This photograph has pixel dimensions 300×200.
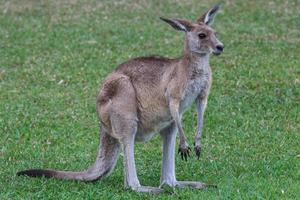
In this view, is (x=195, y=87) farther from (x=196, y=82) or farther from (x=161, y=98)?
(x=161, y=98)

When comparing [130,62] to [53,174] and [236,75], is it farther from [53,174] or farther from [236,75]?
[236,75]

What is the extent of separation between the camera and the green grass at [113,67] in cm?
711

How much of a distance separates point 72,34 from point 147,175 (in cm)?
697

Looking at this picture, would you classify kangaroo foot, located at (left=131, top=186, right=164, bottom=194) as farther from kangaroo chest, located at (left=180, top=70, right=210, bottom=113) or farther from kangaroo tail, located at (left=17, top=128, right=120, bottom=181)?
kangaroo chest, located at (left=180, top=70, right=210, bottom=113)

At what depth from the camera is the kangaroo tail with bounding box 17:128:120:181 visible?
23.0 feet

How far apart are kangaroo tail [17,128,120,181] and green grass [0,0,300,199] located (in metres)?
0.07

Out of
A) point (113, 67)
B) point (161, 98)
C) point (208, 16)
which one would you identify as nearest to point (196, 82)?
point (161, 98)

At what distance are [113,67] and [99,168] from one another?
500 centimetres

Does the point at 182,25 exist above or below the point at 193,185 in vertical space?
above

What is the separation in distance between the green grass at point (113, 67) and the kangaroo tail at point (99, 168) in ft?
0.24

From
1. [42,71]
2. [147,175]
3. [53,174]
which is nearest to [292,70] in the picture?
[42,71]

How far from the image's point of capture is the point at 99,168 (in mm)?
7020

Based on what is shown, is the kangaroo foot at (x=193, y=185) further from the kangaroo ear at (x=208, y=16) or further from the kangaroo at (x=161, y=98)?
the kangaroo ear at (x=208, y=16)

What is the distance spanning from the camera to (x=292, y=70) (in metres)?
11.3
